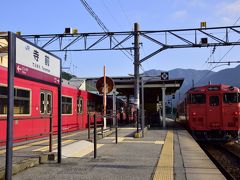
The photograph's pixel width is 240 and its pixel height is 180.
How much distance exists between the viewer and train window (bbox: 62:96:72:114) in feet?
62.3

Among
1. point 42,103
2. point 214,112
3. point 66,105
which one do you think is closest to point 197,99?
point 214,112

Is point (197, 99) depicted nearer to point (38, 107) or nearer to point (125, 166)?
point (38, 107)

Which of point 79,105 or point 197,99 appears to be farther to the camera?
point 79,105

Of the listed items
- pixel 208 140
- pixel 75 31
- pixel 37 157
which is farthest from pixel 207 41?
pixel 37 157

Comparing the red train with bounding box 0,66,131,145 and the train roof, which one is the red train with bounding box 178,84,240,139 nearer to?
the train roof

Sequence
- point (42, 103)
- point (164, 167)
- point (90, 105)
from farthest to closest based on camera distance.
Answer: point (90, 105), point (42, 103), point (164, 167)

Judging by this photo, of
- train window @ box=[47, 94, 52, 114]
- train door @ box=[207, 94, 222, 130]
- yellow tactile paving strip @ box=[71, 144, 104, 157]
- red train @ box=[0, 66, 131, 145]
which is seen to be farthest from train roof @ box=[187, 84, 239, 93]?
yellow tactile paving strip @ box=[71, 144, 104, 157]

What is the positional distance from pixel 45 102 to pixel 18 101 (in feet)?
8.97

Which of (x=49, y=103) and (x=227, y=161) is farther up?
(x=49, y=103)

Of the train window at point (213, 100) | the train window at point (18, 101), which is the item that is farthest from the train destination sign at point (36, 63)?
the train window at point (213, 100)

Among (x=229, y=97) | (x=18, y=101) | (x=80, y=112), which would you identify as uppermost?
(x=229, y=97)

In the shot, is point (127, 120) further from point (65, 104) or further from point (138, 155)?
point (138, 155)

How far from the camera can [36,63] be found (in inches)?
266

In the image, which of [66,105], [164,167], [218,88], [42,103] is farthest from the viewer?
[218,88]
